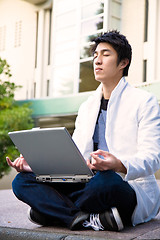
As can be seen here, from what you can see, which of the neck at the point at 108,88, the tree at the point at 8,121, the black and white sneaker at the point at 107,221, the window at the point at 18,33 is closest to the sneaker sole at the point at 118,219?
the black and white sneaker at the point at 107,221

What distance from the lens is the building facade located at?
839cm

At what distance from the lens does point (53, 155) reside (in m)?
2.25

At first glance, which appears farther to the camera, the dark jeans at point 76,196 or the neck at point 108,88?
the neck at point 108,88

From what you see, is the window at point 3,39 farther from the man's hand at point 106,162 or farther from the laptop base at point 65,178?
the man's hand at point 106,162

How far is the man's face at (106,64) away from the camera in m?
2.53

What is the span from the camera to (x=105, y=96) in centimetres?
265

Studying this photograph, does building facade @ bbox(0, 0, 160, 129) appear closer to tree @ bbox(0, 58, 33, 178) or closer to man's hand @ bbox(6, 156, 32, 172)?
tree @ bbox(0, 58, 33, 178)

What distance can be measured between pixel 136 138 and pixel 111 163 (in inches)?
14.5

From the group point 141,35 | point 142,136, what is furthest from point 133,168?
point 141,35

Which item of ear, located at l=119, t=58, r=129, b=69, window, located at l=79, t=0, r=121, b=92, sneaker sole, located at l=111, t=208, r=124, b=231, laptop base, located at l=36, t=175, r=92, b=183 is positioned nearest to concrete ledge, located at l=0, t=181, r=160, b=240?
sneaker sole, located at l=111, t=208, r=124, b=231

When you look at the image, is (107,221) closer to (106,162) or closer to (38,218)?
(106,162)

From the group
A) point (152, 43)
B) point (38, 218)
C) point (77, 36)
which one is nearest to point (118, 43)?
point (38, 218)

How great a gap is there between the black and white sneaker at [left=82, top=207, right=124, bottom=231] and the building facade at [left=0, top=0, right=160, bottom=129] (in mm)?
5717

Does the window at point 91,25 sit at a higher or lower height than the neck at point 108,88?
higher
